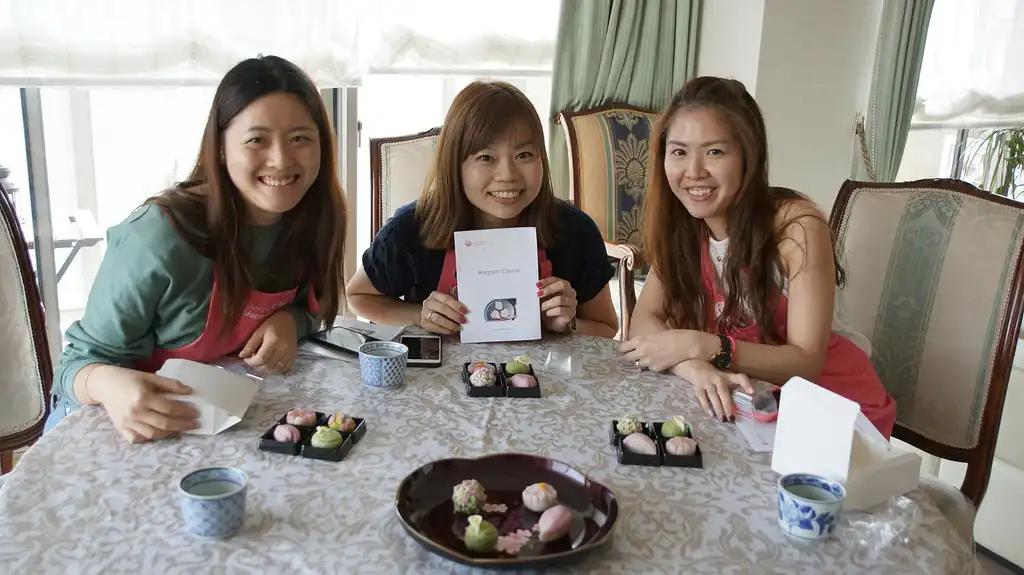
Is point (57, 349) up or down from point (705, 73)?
down

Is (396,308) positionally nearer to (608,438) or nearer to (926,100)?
(608,438)

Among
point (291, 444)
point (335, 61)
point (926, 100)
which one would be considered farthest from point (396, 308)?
point (926, 100)

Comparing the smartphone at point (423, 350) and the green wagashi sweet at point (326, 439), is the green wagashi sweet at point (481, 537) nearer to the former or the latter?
the green wagashi sweet at point (326, 439)

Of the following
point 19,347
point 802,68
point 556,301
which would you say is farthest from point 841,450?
point 802,68

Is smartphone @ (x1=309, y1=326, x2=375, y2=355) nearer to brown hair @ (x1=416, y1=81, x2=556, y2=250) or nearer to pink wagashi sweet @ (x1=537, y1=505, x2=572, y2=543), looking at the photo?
brown hair @ (x1=416, y1=81, x2=556, y2=250)

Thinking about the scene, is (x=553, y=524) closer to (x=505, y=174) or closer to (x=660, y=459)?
(x=660, y=459)

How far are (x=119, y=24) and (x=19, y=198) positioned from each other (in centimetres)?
69

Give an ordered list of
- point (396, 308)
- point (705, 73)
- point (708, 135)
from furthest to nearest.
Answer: point (705, 73)
point (396, 308)
point (708, 135)

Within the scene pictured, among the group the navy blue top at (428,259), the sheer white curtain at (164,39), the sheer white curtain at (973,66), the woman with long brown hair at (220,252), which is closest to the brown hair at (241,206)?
the woman with long brown hair at (220,252)

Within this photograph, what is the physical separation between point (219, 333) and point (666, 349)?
0.85 m

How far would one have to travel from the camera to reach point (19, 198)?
2.64 metres

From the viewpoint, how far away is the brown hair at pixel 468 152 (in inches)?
67.7

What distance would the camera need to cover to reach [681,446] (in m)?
1.13

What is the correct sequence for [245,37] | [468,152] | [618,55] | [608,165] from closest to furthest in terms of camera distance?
[468,152] < [245,37] < [608,165] < [618,55]
